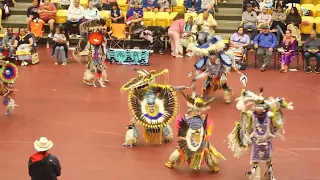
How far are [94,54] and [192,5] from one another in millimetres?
5232

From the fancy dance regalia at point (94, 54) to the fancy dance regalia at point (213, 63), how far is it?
2.01 metres

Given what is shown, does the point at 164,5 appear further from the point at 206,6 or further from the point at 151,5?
the point at 206,6

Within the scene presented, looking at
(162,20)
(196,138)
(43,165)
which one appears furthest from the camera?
(162,20)

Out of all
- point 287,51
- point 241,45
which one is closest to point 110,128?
point 241,45

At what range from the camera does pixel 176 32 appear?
14.8 m

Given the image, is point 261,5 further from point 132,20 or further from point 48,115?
point 48,115

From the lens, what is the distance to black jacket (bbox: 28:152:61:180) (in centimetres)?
616

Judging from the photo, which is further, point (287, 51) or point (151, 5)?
point (151, 5)

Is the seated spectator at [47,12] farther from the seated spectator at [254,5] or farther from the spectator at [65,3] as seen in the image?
the seated spectator at [254,5]

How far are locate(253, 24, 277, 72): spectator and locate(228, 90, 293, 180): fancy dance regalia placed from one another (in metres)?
6.53

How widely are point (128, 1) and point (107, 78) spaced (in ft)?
15.1

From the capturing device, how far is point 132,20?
50.5ft

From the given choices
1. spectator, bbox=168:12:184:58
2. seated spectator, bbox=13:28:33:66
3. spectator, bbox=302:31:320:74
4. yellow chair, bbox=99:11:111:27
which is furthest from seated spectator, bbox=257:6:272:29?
seated spectator, bbox=13:28:33:66

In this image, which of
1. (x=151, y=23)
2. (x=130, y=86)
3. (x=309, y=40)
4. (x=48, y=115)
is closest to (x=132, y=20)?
(x=151, y=23)
